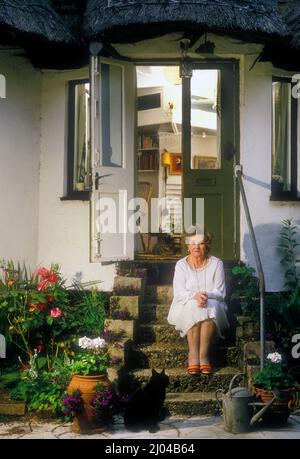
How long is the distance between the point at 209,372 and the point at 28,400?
1.81 meters

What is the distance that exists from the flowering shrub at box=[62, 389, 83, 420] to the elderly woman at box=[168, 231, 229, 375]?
132 cm

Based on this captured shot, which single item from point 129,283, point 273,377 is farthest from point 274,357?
point 129,283

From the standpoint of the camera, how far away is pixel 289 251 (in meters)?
7.86

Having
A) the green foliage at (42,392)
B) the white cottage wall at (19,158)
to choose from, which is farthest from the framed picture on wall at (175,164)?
the green foliage at (42,392)

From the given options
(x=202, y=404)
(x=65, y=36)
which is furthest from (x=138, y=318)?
(x=65, y=36)

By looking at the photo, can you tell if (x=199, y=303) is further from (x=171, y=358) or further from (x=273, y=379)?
(x=273, y=379)

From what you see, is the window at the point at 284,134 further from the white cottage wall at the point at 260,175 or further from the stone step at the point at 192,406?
the stone step at the point at 192,406

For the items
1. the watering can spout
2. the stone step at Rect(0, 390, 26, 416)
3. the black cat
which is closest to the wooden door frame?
the watering can spout

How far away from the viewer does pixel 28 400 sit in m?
6.00

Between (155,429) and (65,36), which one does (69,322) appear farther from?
(65,36)

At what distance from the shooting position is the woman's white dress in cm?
627

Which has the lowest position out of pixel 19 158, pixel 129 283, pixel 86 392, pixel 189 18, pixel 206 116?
pixel 86 392

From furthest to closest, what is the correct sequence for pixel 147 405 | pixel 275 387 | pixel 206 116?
pixel 206 116 → pixel 275 387 → pixel 147 405

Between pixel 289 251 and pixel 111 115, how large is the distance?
282cm
